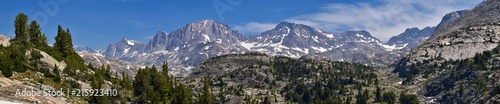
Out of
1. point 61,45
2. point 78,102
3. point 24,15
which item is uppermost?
point 24,15

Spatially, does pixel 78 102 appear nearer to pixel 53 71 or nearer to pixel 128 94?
pixel 53 71

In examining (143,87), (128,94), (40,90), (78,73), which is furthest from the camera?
(143,87)

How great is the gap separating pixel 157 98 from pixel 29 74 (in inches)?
1004

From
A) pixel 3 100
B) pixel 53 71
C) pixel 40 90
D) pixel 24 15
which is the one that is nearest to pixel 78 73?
pixel 53 71

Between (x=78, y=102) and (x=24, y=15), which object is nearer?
(x=78, y=102)

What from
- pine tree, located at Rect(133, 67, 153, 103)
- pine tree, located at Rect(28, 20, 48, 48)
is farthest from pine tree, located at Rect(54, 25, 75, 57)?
pine tree, located at Rect(133, 67, 153, 103)

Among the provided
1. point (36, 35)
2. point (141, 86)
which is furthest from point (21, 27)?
point (141, 86)

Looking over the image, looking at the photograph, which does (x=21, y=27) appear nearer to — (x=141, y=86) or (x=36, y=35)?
(x=36, y=35)

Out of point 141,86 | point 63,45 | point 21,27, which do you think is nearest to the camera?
point 141,86

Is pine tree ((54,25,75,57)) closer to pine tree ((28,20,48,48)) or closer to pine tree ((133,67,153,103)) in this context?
pine tree ((28,20,48,48))

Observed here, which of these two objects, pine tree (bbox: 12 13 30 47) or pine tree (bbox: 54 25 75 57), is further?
pine tree (bbox: 12 13 30 47)

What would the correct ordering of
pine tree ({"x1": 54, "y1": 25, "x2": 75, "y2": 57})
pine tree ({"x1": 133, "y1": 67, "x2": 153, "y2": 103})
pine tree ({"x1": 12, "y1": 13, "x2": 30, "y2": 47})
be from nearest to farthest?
pine tree ({"x1": 133, "y1": 67, "x2": 153, "y2": 103}), pine tree ({"x1": 54, "y1": 25, "x2": 75, "y2": 57}), pine tree ({"x1": 12, "y1": 13, "x2": 30, "y2": 47})

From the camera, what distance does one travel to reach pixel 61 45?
97.0 m

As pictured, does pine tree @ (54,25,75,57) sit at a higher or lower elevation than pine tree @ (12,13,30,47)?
lower
